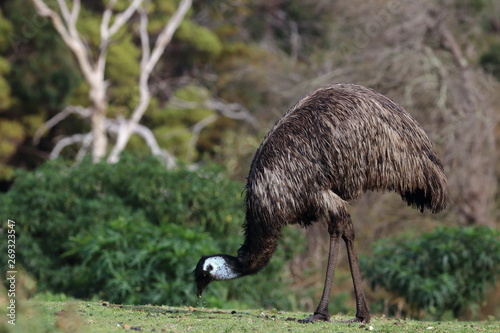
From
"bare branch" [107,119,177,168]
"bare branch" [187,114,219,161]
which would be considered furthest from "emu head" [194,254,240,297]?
"bare branch" [187,114,219,161]

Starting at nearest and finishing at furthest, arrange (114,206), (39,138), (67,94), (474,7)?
(114,206)
(474,7)
(67,94)
(39,138)

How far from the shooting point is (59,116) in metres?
22.0

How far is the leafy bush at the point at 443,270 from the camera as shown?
9648 millimetres

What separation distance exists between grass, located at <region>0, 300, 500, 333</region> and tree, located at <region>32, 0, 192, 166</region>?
1142cm

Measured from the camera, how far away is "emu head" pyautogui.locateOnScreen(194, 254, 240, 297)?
651 cm

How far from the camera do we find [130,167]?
438 inches

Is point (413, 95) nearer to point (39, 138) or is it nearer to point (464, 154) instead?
point (464, 154)

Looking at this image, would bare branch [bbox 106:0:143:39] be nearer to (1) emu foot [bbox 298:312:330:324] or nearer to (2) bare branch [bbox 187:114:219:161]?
(2) bare branch [bbox 187:114:219:161]

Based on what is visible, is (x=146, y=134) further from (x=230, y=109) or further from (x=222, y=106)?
(x=230, y=109)

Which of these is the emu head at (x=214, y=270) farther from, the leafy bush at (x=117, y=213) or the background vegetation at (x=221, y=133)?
the leafy bush at (x=117, y=213)

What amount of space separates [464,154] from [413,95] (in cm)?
145

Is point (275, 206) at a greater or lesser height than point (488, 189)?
lesser

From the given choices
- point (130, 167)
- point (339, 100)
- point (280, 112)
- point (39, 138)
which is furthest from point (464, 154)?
point (39, 138)

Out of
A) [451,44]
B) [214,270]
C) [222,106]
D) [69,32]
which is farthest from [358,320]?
[222,106]
